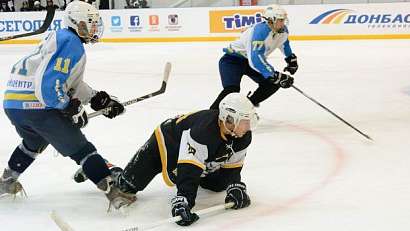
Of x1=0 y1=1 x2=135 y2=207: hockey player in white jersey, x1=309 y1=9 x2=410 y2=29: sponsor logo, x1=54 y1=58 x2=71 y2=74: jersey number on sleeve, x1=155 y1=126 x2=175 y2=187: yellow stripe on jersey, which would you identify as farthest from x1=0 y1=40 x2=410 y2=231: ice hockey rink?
x1=309 y1=9 x2=410 y2=29: sponsor logo

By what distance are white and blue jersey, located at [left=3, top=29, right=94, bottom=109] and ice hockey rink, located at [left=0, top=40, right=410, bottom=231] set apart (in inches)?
20.9

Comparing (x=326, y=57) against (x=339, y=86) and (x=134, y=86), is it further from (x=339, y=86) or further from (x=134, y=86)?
(x=134, y=86)

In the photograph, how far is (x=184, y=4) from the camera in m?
11.4

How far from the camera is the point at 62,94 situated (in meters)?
2.50

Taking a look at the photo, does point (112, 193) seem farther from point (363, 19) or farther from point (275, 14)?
point (363, 19)

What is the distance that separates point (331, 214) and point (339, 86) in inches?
143

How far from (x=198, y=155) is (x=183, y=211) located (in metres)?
0.24

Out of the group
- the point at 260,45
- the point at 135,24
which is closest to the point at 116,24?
the point at 135,24

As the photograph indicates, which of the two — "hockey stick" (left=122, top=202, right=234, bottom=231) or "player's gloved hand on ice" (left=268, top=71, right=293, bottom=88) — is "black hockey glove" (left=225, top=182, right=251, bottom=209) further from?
"player's gloved hand on ice" (left=268, top=71, right=293, bottom=88)

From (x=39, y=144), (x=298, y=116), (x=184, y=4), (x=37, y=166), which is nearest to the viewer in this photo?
(x=39, y=144)

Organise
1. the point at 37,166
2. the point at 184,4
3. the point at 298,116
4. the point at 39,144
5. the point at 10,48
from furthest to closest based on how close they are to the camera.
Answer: the point at 184,4 < the point at 10,48 < the point at 298,116 < the point at 37,166 < the point at 39,144

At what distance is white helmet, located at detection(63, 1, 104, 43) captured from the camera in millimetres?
2584

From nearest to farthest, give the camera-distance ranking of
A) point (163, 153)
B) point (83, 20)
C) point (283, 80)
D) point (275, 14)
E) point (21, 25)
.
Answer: point (83, 20), point (163, 153), point (275, 14), point (283, 80), point (21, 25)

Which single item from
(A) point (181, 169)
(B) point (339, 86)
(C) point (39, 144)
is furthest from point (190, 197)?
(B) point (339, 86)
